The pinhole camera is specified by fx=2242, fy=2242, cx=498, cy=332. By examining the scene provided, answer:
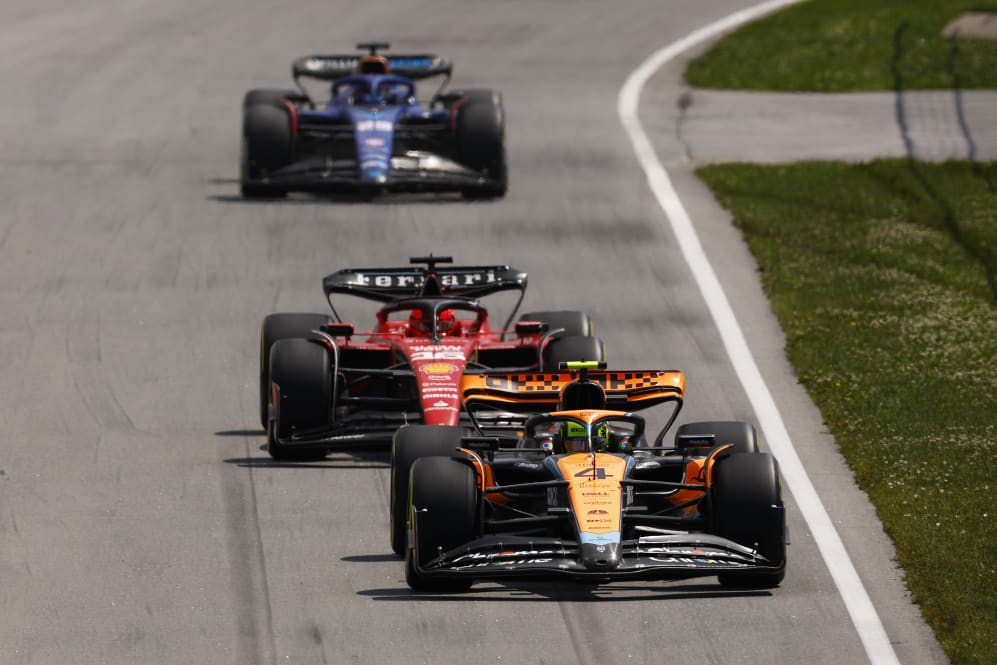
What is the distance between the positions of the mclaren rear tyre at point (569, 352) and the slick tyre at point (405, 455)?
3093mm

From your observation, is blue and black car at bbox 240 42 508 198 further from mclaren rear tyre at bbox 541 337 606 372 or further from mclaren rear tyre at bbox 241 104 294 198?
mclaren rear tyre at bbox 541 337 606 372

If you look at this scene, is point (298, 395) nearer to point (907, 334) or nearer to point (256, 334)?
point (256, 334)

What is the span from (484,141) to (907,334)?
25.5 ft

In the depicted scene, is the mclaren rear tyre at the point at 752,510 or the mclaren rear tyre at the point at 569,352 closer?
the mclaren rear tyre at the point at 752,510

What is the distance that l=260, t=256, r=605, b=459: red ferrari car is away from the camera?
717 inches

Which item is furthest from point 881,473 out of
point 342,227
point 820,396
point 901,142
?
point 901,142

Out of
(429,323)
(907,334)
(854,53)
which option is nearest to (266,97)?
(907,334)

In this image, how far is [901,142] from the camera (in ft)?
109

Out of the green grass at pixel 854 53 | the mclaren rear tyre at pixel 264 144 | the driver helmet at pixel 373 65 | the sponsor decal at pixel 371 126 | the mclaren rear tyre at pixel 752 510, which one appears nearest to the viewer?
the mclaren rear tyre at pixel 752 510

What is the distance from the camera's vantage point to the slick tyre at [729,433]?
16.0 metres

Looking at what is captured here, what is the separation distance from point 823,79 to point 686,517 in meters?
24.2

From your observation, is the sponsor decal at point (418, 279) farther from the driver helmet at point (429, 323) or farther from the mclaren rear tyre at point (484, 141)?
the mclaren rear tyre at point (484, 141)

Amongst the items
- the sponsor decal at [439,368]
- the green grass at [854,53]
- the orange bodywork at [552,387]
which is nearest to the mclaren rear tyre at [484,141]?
the green grass at [854,53]

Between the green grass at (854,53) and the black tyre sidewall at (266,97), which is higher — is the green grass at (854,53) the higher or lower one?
the lower one
